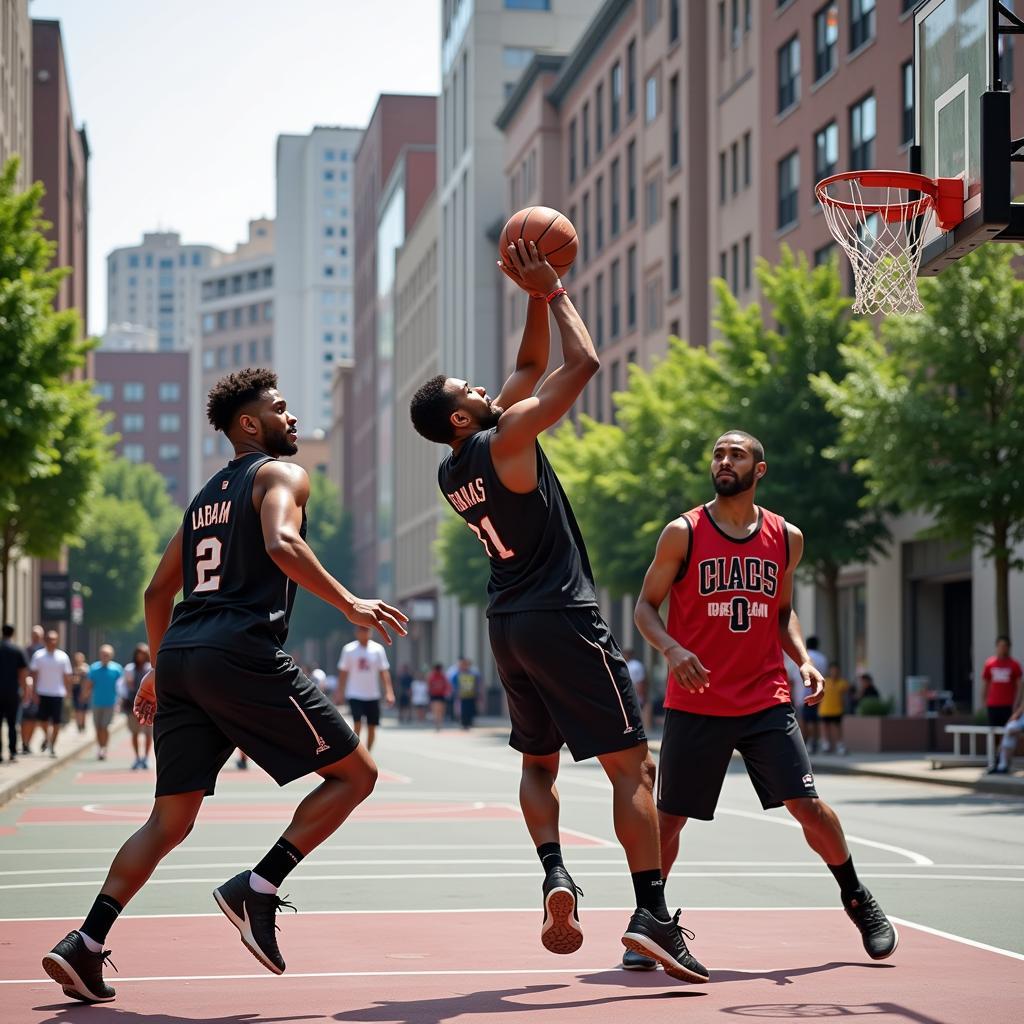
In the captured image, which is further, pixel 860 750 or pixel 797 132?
pixel 797 132

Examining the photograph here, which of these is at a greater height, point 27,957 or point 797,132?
point 797,132

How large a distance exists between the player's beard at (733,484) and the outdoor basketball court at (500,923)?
1.89 m

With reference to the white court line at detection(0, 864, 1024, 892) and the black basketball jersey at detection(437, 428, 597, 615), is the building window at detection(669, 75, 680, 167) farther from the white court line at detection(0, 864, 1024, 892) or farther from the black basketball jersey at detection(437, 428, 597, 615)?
the black basketball jersey at detection(437, 428, 597, 615)

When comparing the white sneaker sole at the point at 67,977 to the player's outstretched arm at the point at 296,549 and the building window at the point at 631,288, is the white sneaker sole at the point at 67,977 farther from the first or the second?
the building window at the point at 631,288

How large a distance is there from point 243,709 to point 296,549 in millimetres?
612

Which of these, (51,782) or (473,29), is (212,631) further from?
(473,29)

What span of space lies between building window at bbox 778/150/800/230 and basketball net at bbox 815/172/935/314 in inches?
1303

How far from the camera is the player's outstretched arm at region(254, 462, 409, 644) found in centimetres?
678

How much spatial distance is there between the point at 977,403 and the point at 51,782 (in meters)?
13.9

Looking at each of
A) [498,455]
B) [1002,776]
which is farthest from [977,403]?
[498,455]

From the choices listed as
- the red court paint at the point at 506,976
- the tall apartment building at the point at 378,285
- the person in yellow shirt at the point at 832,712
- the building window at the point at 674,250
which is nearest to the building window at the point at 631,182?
the building window at the point at 674,250

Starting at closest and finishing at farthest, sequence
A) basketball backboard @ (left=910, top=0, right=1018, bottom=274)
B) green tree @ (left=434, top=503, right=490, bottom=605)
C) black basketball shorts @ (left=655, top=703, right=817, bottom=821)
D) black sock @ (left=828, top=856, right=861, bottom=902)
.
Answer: black sock @ (left=828, top=856, right=861, bottom=902)
black basketball shorts @ (left=655, top=703, right=817, bottom=821)
basketball backboard @ (left=910, top=0, right=1018, bottom=274)
green tree @ (left=434, top=503, right=490, bottom=605)

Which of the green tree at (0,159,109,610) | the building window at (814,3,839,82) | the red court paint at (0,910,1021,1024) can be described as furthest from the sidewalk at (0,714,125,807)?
the building window at (814,3,839,82)

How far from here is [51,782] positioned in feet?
84.6
